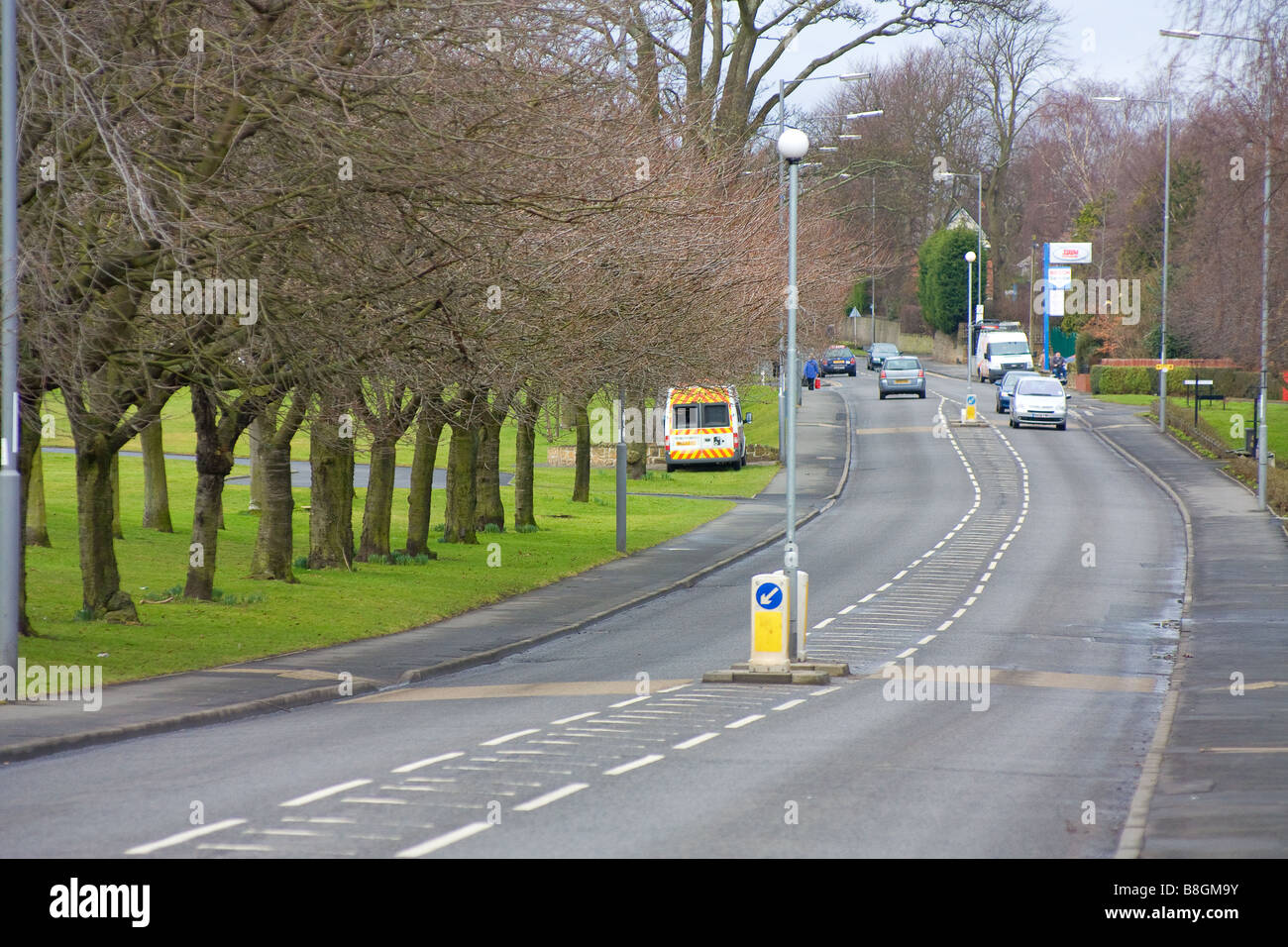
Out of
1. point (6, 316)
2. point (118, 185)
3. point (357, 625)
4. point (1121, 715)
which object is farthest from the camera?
point (357, 625)

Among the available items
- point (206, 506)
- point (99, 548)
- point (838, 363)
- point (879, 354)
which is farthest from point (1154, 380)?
point (99, 548)

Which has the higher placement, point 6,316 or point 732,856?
point 6,316

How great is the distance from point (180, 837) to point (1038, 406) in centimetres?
5126

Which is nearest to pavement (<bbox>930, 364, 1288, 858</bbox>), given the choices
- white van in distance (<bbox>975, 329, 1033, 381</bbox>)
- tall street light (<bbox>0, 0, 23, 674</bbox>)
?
tall street light (<bbox>0, 0, 23, 674</bbox>)

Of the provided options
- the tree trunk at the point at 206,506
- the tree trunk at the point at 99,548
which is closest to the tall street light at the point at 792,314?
the tree trunk at the point at 99,548

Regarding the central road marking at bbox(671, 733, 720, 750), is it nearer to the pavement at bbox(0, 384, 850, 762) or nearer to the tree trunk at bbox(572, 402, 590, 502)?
the pavement at bbox(0, 384, 850, 762)

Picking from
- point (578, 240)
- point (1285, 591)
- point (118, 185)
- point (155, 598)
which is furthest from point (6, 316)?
point (1285, 591)

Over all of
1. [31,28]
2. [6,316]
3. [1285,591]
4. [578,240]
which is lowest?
[1285,591]

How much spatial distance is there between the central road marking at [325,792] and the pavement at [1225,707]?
539 centimetres

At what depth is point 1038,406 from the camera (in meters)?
57.4

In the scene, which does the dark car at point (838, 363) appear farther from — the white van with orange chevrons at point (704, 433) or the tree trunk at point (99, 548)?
the tree trunk at point (99, 548)

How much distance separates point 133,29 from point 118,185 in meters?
1.51

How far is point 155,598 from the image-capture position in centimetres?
2442

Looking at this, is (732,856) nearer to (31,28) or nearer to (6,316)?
(6,316)
